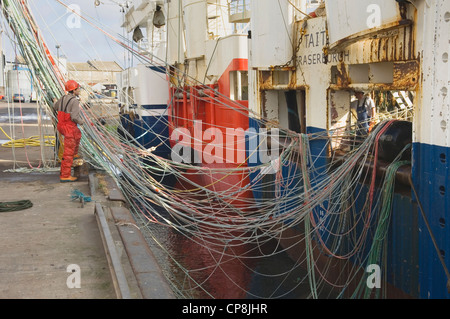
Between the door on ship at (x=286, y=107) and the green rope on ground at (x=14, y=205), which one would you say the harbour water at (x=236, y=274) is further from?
the door on ship at (x=286, y=107)

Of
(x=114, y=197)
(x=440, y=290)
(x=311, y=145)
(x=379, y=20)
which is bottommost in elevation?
(x=440, y=290)

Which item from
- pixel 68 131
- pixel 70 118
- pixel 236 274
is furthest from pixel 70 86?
pixel 236 274

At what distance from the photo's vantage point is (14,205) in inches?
265

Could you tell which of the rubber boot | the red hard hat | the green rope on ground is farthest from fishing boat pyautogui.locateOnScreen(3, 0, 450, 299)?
the green rope on ground

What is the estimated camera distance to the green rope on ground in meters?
6.56

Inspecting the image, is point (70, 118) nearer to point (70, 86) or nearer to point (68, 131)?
point (68, 131)

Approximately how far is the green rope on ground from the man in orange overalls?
143 centimetres

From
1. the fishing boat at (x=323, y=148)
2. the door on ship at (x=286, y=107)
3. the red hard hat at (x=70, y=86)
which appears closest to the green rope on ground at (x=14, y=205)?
the fishing boat at (x=323, y=148)

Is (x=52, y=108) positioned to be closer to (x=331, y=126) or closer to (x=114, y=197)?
(x=114, y=197)

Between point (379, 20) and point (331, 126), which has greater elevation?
point (379, 20)

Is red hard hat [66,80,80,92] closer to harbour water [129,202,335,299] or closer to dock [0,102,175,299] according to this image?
dock [0,102,175,299]

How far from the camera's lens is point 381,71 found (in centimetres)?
582

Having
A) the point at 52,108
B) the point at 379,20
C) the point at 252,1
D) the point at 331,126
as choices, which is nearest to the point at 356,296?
the point at 331,126
